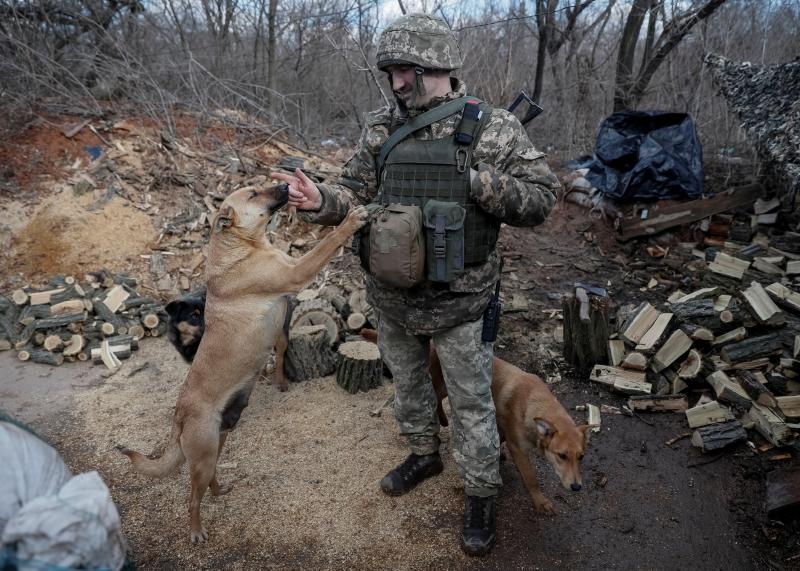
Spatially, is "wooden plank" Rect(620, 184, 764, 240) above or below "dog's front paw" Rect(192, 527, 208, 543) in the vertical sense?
above

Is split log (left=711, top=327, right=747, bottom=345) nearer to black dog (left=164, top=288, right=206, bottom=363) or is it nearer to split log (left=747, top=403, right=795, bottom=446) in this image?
split log (left=747, top=403, right=795, bottom=446)

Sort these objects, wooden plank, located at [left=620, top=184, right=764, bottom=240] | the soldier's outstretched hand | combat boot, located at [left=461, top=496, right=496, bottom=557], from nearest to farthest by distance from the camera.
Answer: the soldier's outstretched hand, combat boot, located at [left=461, top=496, right=496, bottom=557], wooden plank, located at [left=620, top=184, right=764, bottom=240]

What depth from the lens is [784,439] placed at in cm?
361

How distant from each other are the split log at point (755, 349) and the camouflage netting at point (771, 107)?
6.15ft

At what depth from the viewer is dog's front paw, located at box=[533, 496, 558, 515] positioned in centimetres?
333

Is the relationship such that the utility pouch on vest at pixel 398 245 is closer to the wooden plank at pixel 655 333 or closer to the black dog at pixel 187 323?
the black dog at pixel 187 323

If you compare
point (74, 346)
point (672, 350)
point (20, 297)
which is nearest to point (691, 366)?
point (672, 350)

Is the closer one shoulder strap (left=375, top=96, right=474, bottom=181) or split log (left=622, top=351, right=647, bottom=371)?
shoulder strap (left=375, top=96, right=474, bottom=181)

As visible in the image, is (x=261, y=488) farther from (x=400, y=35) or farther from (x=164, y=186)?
(x=164, y=186)

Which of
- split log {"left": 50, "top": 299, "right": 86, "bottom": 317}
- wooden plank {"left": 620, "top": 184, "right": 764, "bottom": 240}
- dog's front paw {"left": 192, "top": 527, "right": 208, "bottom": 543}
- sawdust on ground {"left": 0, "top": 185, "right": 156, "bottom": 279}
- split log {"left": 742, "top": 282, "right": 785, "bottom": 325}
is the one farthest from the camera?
sawdust on ground {"left": 0, "top": 185, "right": 156, "bottom": 279}

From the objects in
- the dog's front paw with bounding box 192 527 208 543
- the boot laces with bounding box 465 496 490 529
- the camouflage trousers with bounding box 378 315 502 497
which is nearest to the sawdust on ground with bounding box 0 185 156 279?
the dog's front paw with bounding box 192 527 208 543

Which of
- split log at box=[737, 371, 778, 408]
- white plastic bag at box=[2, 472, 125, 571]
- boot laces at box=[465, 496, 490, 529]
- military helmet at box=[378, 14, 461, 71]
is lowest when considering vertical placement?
boot laces at box=[465, 496, 490, 529]

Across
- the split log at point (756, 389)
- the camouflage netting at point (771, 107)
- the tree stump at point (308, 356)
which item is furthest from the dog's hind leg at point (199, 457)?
the camouflage netting at point (771, 107)

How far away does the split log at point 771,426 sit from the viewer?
3612 mm
